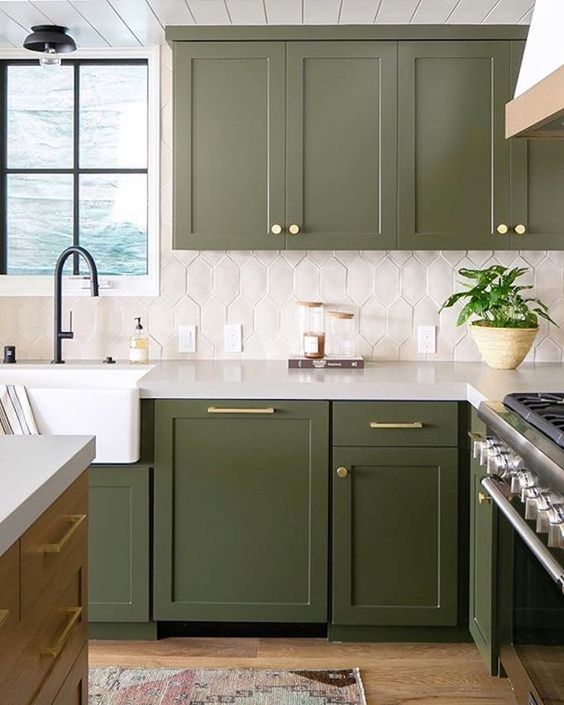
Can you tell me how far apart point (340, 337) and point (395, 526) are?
0.89 metres

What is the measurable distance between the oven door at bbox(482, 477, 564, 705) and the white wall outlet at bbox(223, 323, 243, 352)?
1515 mm

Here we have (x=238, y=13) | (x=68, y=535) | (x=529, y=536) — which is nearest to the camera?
(x=68, y=535)

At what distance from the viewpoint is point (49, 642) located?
1411 millimetres

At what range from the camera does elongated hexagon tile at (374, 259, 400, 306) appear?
3338mm

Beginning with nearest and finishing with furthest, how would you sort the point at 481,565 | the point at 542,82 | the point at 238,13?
1. the point at 542,82
2. the point at 481,565
3. the point at 238,13

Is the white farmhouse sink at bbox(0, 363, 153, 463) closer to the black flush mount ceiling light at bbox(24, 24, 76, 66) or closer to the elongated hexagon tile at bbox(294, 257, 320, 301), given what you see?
the elongated hexagon tile at bbox(294, 257, 320, 301)

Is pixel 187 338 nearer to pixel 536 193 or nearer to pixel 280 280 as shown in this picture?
pixel 280 280

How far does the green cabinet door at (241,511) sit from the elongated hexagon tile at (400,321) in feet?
2.58

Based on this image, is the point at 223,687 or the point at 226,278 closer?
the point at 223,687

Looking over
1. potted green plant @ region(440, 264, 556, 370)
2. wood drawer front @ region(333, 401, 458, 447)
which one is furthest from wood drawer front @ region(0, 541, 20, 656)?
potted green plant @ region(440, 264, 556, 370)

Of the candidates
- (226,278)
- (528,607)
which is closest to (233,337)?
(226,278)

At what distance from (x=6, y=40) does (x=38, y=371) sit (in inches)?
52.9

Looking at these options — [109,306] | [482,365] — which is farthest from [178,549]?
[482,365]

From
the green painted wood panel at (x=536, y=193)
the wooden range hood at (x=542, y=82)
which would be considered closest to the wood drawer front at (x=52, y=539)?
the wooden range hood at (x=542, y=82)
